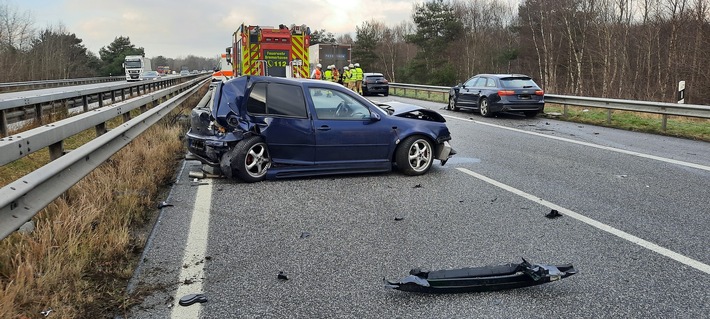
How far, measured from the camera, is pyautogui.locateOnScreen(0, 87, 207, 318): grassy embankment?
310cm

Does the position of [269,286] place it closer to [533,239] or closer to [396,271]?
[396,271]

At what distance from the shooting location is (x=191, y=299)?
3.39 m

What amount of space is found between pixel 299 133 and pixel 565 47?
5028 centimetres

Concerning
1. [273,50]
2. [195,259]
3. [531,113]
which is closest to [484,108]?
[531,113]

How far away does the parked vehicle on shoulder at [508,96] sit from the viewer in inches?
674

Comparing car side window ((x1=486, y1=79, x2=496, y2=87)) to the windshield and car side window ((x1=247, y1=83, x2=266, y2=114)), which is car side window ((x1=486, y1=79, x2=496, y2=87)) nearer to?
car side window ((x1=247, y1=83, x2=266, y2=114))

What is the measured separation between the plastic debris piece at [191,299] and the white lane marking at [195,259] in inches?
1.2

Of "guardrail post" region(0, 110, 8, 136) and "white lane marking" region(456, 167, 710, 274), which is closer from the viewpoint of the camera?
"white lane marking" region(456, 167, 710, 274)

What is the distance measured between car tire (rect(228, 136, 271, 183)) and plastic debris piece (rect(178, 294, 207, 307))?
11.7 feet

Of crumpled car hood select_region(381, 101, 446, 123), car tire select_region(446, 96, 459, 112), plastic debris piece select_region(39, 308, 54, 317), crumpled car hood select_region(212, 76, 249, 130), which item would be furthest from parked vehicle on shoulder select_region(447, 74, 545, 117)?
plastic debris piece select_region(39, 308, 54, 317)

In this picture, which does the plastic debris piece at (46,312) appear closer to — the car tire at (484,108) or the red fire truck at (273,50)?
the car tire at (484,108)

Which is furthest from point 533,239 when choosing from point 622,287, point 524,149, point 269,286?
point 524,149

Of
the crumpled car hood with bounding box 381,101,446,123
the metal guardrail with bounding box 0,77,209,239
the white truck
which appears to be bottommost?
the metal guardrail with bounding box 0,77,209,239

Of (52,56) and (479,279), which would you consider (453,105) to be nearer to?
Answer: (479,279)
